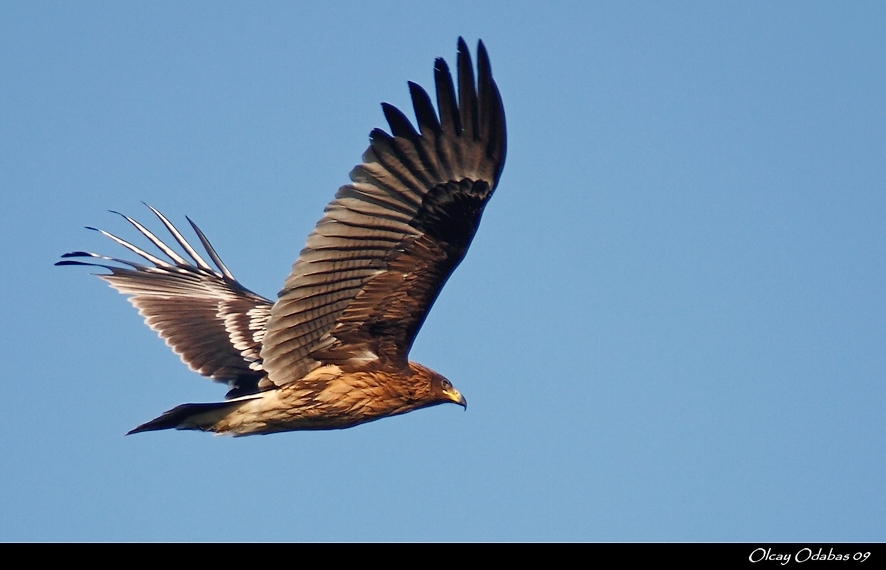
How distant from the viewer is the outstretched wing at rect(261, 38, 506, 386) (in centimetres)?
→ 693

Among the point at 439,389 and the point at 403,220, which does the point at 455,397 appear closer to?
the point at 439,389

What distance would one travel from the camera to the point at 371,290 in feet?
25.0

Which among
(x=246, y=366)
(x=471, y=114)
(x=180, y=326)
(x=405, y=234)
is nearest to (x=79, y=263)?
(x=180, y=326)

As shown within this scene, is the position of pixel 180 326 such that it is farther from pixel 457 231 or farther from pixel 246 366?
pixel 457 231

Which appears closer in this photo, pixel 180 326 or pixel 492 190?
pixel 492 190

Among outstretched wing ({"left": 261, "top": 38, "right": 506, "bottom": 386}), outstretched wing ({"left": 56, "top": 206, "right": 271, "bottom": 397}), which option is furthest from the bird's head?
outstretched wing ({"left": 56, "top": 206, "right": 271, "bottom": 397})

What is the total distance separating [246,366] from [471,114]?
3037 mm

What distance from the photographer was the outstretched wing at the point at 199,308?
8945mm

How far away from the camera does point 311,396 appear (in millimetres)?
8148

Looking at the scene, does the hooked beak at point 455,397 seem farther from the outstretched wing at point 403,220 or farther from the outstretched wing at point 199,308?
the outstretched wing at point 199,308

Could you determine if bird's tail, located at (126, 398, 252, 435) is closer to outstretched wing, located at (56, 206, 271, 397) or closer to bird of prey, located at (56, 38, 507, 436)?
bird of prey, located at (56, 38, 507, 436)

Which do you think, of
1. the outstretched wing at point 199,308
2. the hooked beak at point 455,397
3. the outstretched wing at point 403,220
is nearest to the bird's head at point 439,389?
the hooked beak at point 455,397
